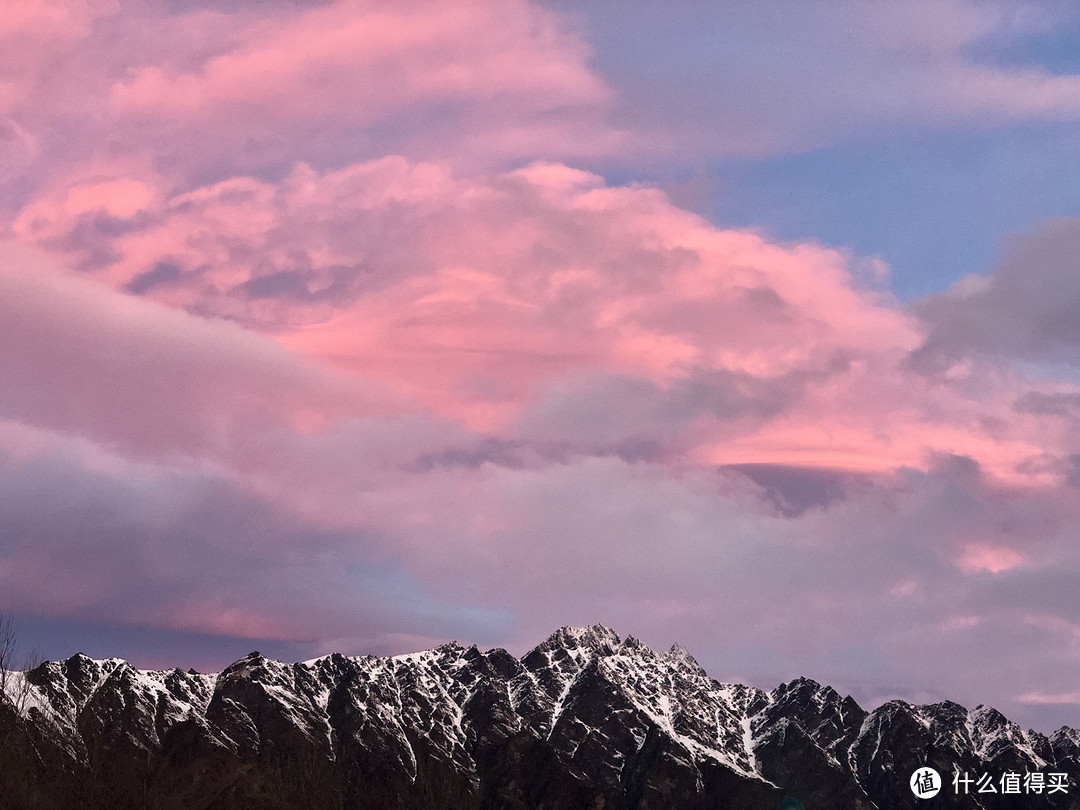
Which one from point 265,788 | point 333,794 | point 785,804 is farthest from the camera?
point 785,804

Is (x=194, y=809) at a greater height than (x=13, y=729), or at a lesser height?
lesser

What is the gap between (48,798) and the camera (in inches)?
4102

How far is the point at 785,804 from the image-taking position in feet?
466

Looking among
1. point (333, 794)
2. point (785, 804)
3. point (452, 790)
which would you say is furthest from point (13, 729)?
point (785, 804)

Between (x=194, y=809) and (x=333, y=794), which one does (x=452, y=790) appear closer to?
(x=333, y=794)

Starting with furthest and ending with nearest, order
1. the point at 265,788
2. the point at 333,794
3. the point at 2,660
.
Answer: the point at 333,794, the point at 265,788, the point at 2,660

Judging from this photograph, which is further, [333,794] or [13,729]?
[333,794]

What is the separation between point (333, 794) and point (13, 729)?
3417cm

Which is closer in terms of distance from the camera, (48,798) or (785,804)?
(48,798)

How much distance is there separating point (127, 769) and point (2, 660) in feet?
98.4

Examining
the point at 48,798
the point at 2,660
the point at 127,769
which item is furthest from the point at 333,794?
the point at 2,660

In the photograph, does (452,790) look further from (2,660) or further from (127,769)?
(2,660)

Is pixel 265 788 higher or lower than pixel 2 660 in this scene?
lower

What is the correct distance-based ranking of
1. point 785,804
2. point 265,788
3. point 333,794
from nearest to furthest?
point 265,788, point 333,794, point 785,804
